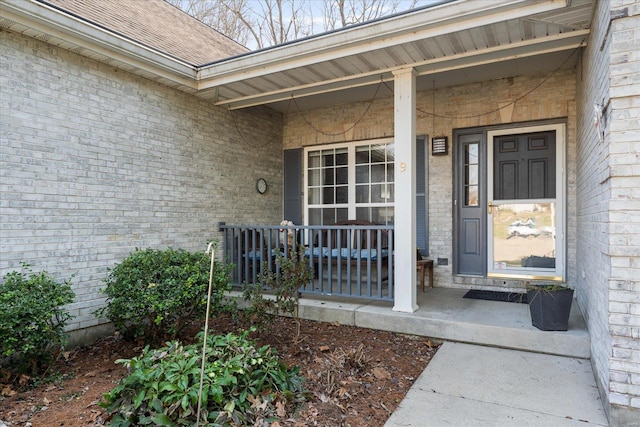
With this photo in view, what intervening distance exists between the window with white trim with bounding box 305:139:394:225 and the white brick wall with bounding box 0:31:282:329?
1.57m

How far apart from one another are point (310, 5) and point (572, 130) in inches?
342

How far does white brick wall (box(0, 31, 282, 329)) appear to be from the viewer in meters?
3.45

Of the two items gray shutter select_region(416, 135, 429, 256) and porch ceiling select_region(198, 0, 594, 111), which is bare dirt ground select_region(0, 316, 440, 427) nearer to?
gray shutter select_region(416, 135, 429, 256)

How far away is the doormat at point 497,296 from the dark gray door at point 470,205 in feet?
1.25

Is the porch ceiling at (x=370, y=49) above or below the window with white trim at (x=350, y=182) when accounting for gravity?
above

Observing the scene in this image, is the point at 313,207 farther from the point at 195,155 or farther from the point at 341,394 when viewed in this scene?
the point at 341,394

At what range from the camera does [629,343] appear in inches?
86.0

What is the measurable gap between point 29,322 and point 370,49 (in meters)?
3.71

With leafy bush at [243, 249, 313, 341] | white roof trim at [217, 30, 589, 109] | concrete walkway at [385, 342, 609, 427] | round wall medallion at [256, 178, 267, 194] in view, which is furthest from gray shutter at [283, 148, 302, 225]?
concrete walkway at [385, 342, 609, 427]

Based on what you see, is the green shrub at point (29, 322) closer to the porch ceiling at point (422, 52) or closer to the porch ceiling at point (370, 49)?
the porch ceiling at point (370, 49)

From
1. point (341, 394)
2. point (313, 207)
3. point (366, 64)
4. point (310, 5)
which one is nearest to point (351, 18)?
point (310, 5)

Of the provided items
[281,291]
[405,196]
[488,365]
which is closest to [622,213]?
[488,365]

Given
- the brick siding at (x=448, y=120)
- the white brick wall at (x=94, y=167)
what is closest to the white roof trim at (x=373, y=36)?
the white brick wall at (x=94, y=167)

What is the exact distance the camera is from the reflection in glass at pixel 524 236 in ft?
16.2
